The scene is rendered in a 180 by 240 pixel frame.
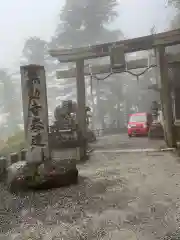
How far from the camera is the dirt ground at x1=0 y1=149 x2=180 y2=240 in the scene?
4949mm

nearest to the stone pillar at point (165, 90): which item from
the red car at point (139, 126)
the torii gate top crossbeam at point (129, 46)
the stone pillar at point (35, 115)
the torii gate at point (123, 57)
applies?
the torii gate at point (123, 57)

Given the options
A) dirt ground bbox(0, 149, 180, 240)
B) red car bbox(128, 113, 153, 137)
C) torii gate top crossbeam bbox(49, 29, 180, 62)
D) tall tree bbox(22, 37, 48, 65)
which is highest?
tall tree bbox(22, 37, 48, 65)

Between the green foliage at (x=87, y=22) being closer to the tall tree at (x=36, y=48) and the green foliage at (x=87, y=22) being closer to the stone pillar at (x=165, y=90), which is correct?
the tall tree at (x=36, y=48)

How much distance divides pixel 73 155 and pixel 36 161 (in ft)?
11.3

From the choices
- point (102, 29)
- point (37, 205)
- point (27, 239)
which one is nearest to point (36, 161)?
point (37, 205)

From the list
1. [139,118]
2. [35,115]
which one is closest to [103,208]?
[35,115]

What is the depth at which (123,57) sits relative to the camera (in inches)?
552

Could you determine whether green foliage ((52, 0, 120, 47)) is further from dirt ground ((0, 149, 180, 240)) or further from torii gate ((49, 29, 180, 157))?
dirt ground ((0, 149, 180, 240))

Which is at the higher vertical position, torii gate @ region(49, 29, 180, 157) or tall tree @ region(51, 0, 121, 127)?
tall tree @ region(51, 0, 121, 127)

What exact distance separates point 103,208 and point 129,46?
31.7 feet

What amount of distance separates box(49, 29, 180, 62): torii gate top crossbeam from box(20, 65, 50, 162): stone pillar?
5461 millimetres

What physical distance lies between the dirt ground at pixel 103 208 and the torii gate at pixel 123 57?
443cm

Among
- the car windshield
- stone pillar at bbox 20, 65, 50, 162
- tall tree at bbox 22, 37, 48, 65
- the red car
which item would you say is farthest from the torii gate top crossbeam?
tall tree at bbox 22, 37, 48, 65

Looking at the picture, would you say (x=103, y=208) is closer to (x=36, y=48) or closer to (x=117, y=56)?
(x=117, y=56)
